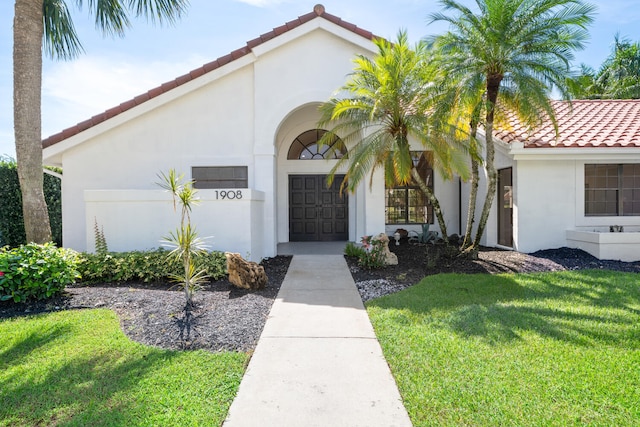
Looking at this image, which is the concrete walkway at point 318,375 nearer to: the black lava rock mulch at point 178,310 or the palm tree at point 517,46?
the black lava rock mulch at point 178,310

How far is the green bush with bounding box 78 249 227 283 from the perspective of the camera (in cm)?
809

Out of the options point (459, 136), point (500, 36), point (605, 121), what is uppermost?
point (500, 36)

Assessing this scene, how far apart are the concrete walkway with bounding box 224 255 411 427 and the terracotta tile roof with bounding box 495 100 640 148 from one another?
7996 mm

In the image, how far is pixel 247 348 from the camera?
468cm

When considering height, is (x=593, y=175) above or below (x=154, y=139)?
below

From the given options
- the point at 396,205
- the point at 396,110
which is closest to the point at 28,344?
the point at 396,110

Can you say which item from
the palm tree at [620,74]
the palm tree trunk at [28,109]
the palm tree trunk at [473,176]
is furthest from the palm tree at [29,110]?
the palm tree at [620,74]

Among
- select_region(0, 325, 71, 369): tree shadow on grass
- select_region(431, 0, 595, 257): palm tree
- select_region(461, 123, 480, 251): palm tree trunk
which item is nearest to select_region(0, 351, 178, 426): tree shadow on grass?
select_region(0, 325, 71, 369): tree shadow on grass

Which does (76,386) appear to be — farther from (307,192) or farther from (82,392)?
(307,192)

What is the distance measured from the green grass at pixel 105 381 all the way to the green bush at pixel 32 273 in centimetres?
132

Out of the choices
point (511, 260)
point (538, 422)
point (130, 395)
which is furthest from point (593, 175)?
point (130, 395)

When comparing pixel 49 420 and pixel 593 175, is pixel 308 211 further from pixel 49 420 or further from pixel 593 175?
pixel 49 420

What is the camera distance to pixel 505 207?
11.8 meters

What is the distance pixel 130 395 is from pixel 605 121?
15.6 metres
